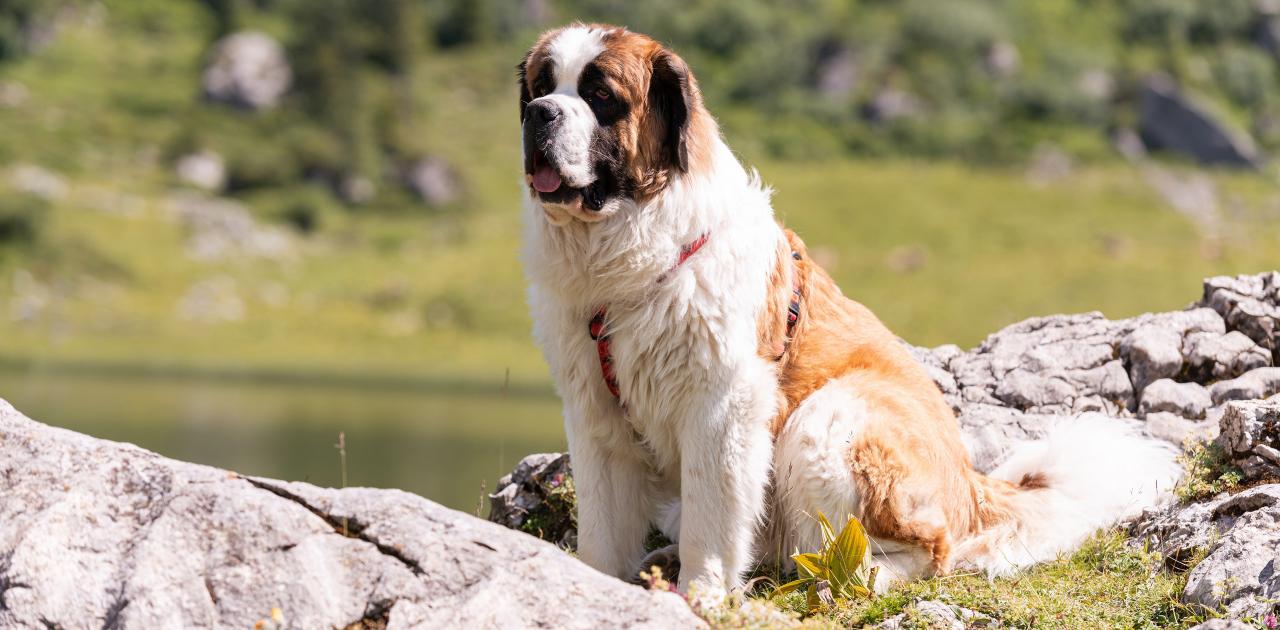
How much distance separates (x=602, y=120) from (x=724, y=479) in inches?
70.6

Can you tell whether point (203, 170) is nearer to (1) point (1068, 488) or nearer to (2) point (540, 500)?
(2) point (540, 500)

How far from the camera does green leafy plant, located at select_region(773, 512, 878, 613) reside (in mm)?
6141

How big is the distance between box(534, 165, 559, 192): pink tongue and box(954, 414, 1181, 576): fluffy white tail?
289 cm

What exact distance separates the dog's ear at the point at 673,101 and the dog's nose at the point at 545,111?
0.54m

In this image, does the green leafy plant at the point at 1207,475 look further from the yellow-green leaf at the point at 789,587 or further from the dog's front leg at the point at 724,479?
the dog's front leg at the point at 724,479

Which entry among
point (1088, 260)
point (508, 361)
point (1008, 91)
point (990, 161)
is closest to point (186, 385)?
point (508, 361)

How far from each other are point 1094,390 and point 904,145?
91863 mm

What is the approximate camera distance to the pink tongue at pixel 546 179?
5992 millimetres

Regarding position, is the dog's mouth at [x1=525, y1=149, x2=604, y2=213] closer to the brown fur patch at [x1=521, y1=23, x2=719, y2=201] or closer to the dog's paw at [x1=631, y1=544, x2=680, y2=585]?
the brown fur patch at [x1=521, y1=23, x2=719, y2=201]

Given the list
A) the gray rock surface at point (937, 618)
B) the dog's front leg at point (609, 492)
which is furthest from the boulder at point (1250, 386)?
the dog's front leg at point (609, 492)

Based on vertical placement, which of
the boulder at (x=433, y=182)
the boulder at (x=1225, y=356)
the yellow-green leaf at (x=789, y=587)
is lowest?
the yellow-green leaf at (x=789, y=587)

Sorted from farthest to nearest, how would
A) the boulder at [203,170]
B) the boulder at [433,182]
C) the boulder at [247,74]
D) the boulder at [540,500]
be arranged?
the boulder at [247,74], the boulder at [433,182], the boulder at [203,170], the boulder at [540,500]

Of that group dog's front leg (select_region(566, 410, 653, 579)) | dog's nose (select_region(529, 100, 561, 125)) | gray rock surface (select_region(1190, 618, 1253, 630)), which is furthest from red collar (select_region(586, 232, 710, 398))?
gray rock surface (select_region(1190, 618, 1253, 630))

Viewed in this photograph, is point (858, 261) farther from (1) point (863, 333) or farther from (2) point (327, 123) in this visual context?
(1) point (863, 333)
